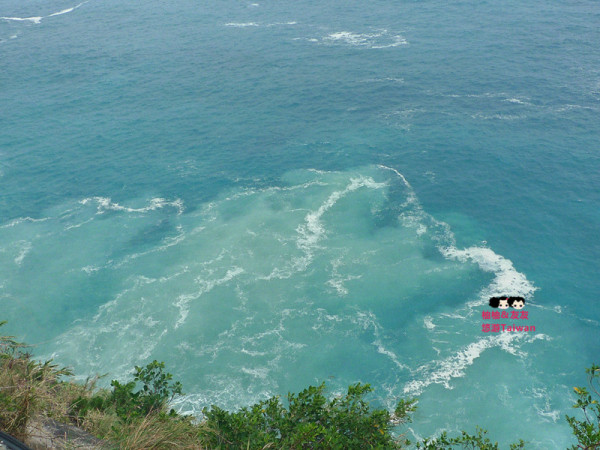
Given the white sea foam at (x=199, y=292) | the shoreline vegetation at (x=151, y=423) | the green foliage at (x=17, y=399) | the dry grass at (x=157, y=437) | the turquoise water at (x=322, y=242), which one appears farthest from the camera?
the white sea foam at (x=199, y=292)

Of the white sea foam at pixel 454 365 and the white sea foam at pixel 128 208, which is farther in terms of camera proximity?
the white sea foam at pixel 128 208

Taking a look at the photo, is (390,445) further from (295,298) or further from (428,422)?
(295,298)

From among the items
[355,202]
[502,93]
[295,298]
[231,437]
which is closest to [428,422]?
[295,298]

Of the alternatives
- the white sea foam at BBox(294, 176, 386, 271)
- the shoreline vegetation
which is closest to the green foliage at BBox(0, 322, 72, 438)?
the shoreline vegetation

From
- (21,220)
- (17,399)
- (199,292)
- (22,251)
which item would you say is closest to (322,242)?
(199,292)

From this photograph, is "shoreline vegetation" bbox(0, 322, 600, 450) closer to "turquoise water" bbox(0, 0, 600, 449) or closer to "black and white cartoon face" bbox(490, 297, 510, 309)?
"turquoise water" bbox(0, 0, 600, 449)

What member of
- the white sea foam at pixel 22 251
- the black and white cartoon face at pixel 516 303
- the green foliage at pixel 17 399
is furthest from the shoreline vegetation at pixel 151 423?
the white sea foam at pixel 22 251

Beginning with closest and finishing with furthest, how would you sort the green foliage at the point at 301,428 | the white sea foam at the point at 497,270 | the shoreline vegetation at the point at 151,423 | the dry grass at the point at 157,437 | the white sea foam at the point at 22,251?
1. the dry grass at the point at 157,437
2. the shoreline vegetation at the point at 151,423
3. the green foliage at the point at 301,428
4. the white sea foam at the point at 497,270
5. the white sea foam at the point at 22,251

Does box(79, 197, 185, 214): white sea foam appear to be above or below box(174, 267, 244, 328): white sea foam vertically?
above

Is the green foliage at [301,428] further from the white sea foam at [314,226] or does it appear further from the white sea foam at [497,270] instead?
the white sea foam at [497,270]

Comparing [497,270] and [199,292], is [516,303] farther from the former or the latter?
[199,292]
